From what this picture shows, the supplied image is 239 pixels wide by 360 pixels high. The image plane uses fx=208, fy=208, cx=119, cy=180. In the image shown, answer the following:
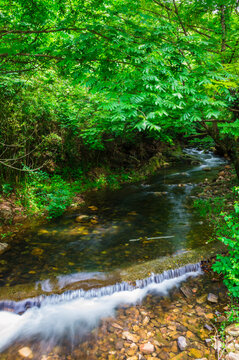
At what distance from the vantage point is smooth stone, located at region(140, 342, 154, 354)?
253cm

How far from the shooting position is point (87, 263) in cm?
418

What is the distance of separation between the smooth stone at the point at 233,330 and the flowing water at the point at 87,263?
3.66 feet

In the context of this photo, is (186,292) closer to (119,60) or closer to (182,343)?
(182,343)

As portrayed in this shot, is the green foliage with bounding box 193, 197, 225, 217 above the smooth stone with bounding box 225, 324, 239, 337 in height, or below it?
above

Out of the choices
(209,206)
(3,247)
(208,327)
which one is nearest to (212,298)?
(208,327)

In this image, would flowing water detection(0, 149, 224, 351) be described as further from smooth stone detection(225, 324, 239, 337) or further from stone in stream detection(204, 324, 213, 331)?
smooth stone detection(225, 324, 239, 337)

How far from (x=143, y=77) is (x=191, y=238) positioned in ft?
11.8

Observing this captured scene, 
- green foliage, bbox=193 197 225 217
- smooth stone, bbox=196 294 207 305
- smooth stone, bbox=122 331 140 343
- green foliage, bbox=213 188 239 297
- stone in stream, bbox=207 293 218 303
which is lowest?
smooth stone, bbox=122 331 140 343

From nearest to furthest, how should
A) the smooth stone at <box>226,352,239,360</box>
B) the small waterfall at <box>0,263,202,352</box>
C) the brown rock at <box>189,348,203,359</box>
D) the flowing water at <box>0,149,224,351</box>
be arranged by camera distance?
the smooth stone at <box>226,352,239,360</box>, the brown rock at <box>189,348,203,359</box>, the small waterfall at <box>0,263,202,352</box>, the flowing water at <box>0,149,224,351</box>

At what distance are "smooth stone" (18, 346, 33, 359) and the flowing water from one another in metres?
0.19

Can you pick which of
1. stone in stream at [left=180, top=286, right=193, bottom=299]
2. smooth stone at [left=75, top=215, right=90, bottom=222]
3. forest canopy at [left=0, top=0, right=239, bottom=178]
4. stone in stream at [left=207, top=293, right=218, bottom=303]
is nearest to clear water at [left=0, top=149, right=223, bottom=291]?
smooth stone at [left=75, top=215, right=90, bottom=222]

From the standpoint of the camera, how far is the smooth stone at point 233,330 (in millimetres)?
2491

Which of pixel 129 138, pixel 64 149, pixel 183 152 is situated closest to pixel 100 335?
Result: pixel 64 149

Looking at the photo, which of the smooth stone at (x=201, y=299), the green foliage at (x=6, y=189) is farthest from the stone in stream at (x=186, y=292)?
→ the green foliage at (x=6, y=189)
